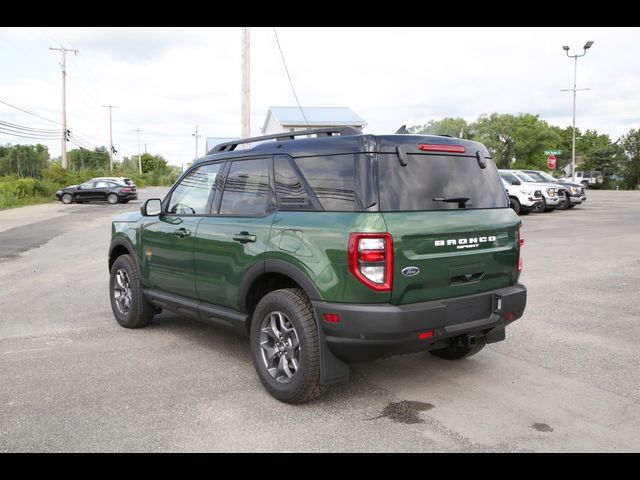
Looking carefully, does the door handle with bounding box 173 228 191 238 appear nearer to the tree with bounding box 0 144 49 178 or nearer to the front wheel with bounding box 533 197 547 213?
the front wheel with bounding box 533 197 547 213

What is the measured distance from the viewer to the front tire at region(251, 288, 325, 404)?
384cm

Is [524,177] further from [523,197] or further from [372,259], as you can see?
[372,259]

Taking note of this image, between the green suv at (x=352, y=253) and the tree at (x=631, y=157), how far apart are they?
60706 millimetres

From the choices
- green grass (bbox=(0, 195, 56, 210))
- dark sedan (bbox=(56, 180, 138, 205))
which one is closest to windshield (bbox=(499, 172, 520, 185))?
dark sedan (bbox=(56, 180, 138, 205))

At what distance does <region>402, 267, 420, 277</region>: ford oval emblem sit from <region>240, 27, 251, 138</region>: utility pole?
17047 mm

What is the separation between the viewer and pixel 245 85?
793 inches

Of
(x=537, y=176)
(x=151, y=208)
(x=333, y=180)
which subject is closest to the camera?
(x=333, y=180)

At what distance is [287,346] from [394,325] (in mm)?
914

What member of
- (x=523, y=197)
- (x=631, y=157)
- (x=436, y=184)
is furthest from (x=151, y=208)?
(x=631, y=157)

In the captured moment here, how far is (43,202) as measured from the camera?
115 ft

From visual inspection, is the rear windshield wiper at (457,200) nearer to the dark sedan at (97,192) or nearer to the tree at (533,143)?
the dark sedan at (97,192)

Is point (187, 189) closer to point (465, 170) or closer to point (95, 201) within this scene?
point (465, 170)

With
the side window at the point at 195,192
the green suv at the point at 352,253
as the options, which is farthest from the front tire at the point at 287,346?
the side window at the point at 195,192

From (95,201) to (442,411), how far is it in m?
35.2
